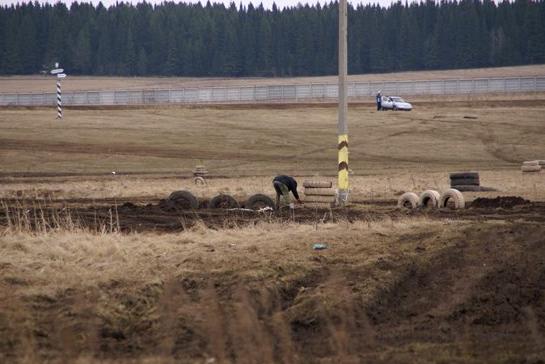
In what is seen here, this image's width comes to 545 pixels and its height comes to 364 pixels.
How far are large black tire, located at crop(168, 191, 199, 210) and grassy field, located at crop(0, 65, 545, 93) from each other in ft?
275

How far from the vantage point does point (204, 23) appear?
435ft

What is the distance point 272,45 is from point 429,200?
110 meters

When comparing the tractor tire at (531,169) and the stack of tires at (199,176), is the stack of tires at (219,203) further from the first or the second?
the tractor tire at (531,169)

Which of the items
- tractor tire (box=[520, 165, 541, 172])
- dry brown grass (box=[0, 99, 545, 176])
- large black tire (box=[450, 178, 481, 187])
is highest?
large black tire (box=[450, 178, 481, 187])

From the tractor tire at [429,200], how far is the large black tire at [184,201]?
4569 mm

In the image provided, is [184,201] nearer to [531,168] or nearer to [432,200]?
[432,200]

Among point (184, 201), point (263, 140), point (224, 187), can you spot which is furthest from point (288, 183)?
point (263, 140)

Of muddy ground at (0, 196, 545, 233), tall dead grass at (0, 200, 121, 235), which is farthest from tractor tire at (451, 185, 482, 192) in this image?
tall dead grass at (0, 200, 121, 235)

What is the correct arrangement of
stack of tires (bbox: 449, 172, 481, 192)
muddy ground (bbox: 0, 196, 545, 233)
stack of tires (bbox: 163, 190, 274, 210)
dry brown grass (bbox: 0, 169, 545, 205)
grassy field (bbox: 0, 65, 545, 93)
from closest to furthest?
muddy ground (bbox: 0, 196, 545, 233), stack of tires (bbox: 163, 190, 274, 210), dry brown grass (bbox: 0, 169, 545, 205), stack of tires (bbox: 449, 172, 481, 192), grassy field (bbox: 0, 65, 545, 93)

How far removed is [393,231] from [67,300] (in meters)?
5.31

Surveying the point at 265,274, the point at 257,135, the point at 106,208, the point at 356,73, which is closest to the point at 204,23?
the point at 356,73

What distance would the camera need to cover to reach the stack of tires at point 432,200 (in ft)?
62.5

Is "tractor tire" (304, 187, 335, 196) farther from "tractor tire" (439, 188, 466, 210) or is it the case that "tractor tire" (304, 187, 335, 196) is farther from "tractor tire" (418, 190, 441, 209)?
"tractor tire" (439, 188, 466, 210)

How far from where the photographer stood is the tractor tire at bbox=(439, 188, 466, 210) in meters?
18.9
